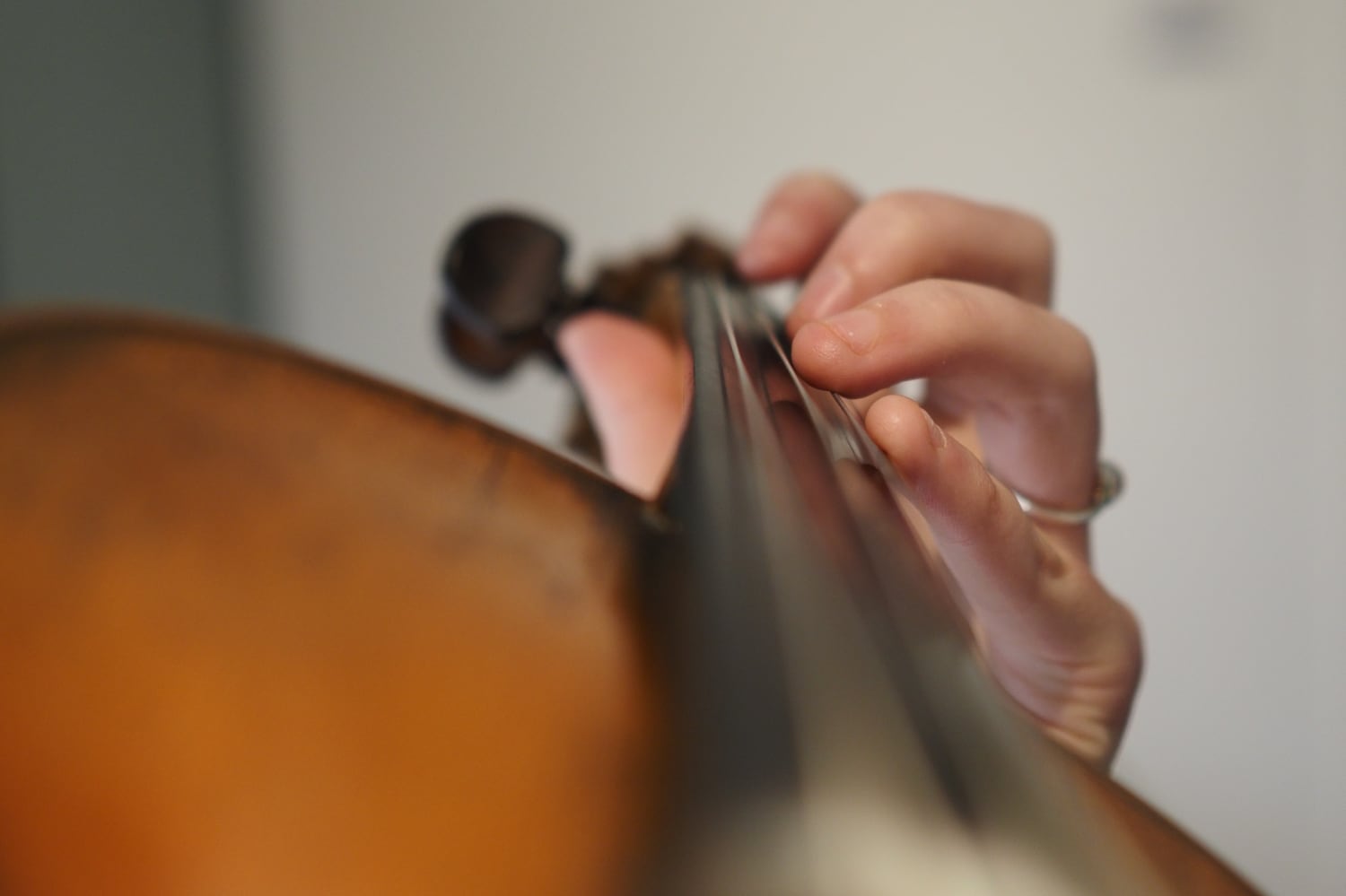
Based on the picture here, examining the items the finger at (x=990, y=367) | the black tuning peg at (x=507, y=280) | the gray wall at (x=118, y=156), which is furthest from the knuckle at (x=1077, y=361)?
the gray wall at (x=118, y=156)

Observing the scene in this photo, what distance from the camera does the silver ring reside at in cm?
19

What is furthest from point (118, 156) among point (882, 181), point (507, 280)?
point (882, 181)

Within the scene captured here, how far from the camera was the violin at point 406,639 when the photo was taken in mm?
57

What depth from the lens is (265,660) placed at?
0.07m

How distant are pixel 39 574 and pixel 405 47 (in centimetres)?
73

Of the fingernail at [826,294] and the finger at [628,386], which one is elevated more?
the fingernail at [826,294]

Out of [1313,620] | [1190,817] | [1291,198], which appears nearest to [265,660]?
[1190,817]

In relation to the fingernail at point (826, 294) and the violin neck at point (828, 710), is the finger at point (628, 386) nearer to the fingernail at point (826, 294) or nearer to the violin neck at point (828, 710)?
the fingernail at point (826, 294)

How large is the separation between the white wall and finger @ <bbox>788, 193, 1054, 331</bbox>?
0.52ft

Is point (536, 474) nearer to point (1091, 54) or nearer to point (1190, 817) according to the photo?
point (1190, 817)

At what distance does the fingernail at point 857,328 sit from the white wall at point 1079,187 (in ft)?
0.62

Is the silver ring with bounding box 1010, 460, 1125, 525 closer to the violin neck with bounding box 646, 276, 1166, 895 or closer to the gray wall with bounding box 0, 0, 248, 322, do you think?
the violin neck with bounding box 646, 276, 1166, 895

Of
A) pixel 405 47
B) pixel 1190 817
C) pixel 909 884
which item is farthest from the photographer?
pixel 405 47

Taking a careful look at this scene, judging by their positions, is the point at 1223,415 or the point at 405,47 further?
the point at 405,47
